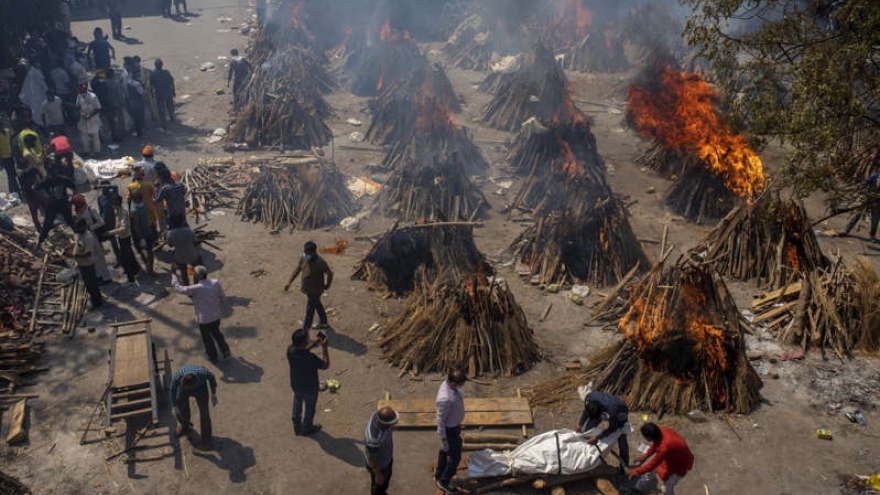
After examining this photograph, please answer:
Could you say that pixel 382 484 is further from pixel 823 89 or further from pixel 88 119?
pixel 88 119

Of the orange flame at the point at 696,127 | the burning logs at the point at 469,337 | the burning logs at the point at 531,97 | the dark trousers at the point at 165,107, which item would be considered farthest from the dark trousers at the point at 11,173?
the orange flame at the point at 696,127

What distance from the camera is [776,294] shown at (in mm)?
11344

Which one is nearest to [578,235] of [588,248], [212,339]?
[588,248]

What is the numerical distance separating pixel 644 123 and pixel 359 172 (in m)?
7.99

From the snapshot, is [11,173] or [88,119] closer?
[11,173]

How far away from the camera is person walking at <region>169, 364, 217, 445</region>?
7823 millimetres

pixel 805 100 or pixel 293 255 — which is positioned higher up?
pixel 805 100

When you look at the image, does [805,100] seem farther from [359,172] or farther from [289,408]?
[359,172]

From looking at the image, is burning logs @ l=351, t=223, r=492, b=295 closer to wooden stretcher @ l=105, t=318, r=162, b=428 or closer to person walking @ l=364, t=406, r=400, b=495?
wooden stretcher @ l=105, t=318, r=162, b=428

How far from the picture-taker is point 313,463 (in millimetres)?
8273

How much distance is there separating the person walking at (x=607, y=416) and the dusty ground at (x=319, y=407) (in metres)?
0.70

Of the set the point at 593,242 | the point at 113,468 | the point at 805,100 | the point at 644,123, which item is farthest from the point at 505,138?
the point at 113,468

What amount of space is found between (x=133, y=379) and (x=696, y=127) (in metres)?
13.6

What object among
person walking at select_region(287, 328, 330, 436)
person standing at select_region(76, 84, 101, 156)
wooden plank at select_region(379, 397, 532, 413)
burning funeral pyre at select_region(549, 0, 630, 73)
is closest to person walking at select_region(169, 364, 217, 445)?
person walking at select_region(287, 328, 330, 436)
